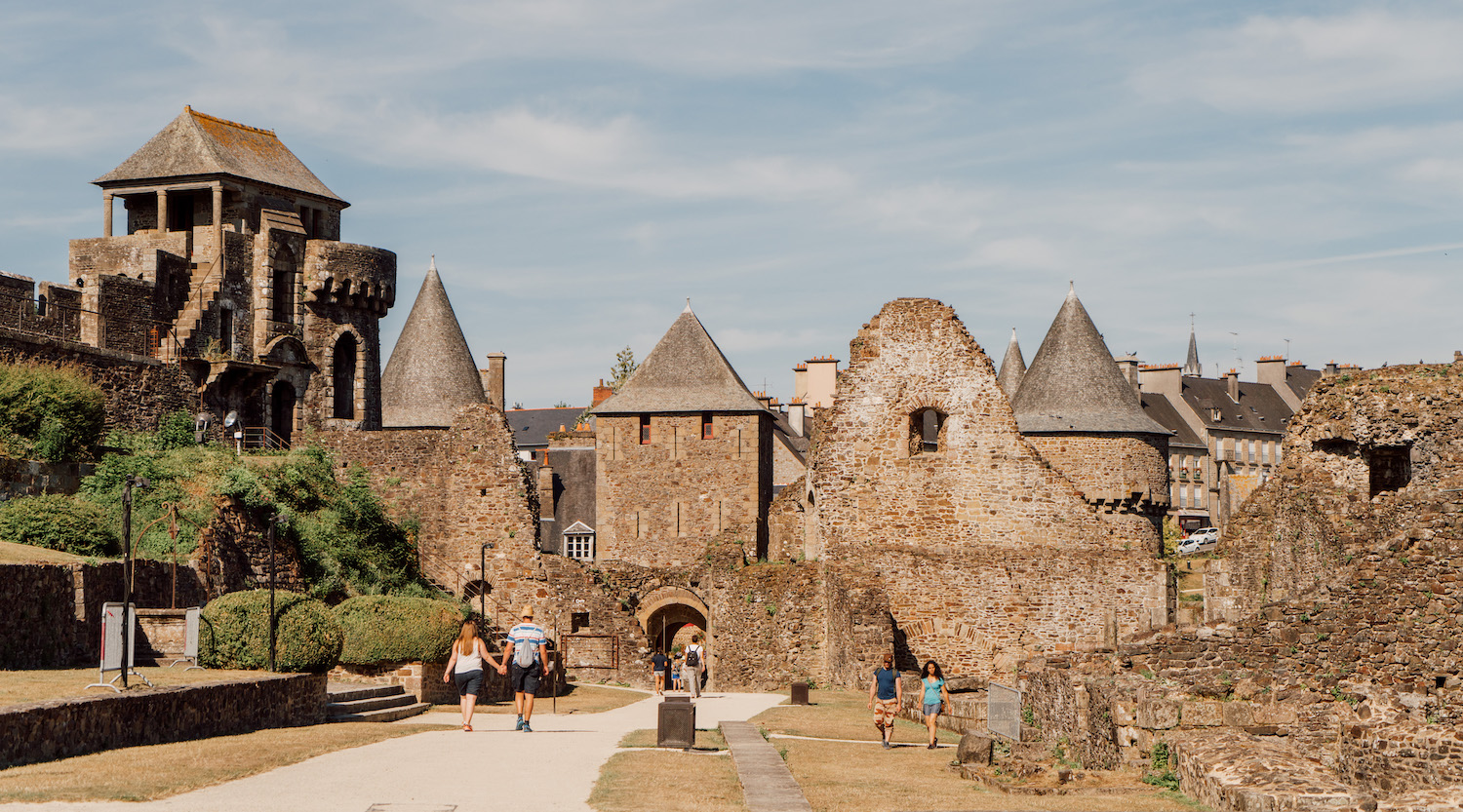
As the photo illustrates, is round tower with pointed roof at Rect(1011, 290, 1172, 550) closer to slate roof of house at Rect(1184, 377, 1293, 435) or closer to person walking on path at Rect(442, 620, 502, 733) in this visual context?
person walking on path at Rect(442, 620, 502, 733)

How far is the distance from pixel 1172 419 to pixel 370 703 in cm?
7536

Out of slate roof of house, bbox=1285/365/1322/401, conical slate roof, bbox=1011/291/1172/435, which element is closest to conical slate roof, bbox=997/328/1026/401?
conical slate roof, bbox=1011/291/1172/435

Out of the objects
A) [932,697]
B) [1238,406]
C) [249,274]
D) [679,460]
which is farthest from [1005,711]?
[1238,406]

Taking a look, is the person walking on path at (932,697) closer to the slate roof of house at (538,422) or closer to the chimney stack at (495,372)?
the chimney stack at (495,372)

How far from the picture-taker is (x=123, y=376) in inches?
1203

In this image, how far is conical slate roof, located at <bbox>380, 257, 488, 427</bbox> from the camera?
136ft

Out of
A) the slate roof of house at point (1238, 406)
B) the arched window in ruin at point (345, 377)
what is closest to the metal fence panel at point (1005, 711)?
the arched window in ruin at point (345, 377)

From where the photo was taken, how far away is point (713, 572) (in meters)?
30.3

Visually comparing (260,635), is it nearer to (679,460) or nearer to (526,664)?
(526,664)

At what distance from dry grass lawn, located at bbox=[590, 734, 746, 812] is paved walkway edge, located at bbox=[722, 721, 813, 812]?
0.32ft

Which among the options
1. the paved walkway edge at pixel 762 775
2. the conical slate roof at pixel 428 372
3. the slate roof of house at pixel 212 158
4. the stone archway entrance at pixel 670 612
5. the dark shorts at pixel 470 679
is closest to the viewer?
the paved walkway edge at pixel 762 775

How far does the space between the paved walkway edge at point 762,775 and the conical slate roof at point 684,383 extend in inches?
988

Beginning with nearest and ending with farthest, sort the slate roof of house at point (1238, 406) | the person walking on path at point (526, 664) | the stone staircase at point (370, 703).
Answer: the person walking on path at point (526, 664) → the stone staircase at point (370, 703) → the slate roof of house at point (1238, 406)

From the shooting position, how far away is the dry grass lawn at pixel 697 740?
1583 cm
